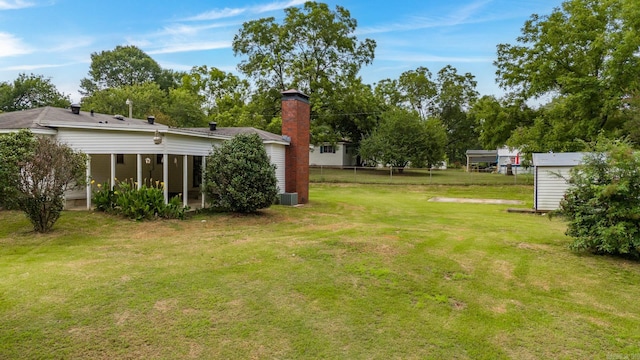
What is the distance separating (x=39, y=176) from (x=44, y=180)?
15 centimetres

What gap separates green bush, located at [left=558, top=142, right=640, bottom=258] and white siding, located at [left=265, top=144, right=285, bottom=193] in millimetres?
9796

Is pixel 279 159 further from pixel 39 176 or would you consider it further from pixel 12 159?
pixel 12 159

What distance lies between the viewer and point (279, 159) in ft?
49.5

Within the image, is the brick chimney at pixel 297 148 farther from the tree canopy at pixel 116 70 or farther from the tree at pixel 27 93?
the tree canopy at pixel 116 70

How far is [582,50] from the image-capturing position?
2173cm

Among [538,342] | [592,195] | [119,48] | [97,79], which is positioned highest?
[119,48]

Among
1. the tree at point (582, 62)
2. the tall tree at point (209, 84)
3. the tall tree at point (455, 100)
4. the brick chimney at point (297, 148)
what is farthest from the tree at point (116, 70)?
the tree at point (582, 62)

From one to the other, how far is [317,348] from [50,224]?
7568 mm

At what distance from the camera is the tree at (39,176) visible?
7643mm

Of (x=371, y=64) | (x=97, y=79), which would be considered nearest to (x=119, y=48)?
(x=97, y=79)

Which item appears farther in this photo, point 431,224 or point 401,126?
point 401,126

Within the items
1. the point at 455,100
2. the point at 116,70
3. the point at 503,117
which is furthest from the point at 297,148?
the point at 116,70

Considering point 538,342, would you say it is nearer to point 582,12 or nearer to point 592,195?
point 592,195

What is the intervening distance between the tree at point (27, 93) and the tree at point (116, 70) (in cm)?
1882
